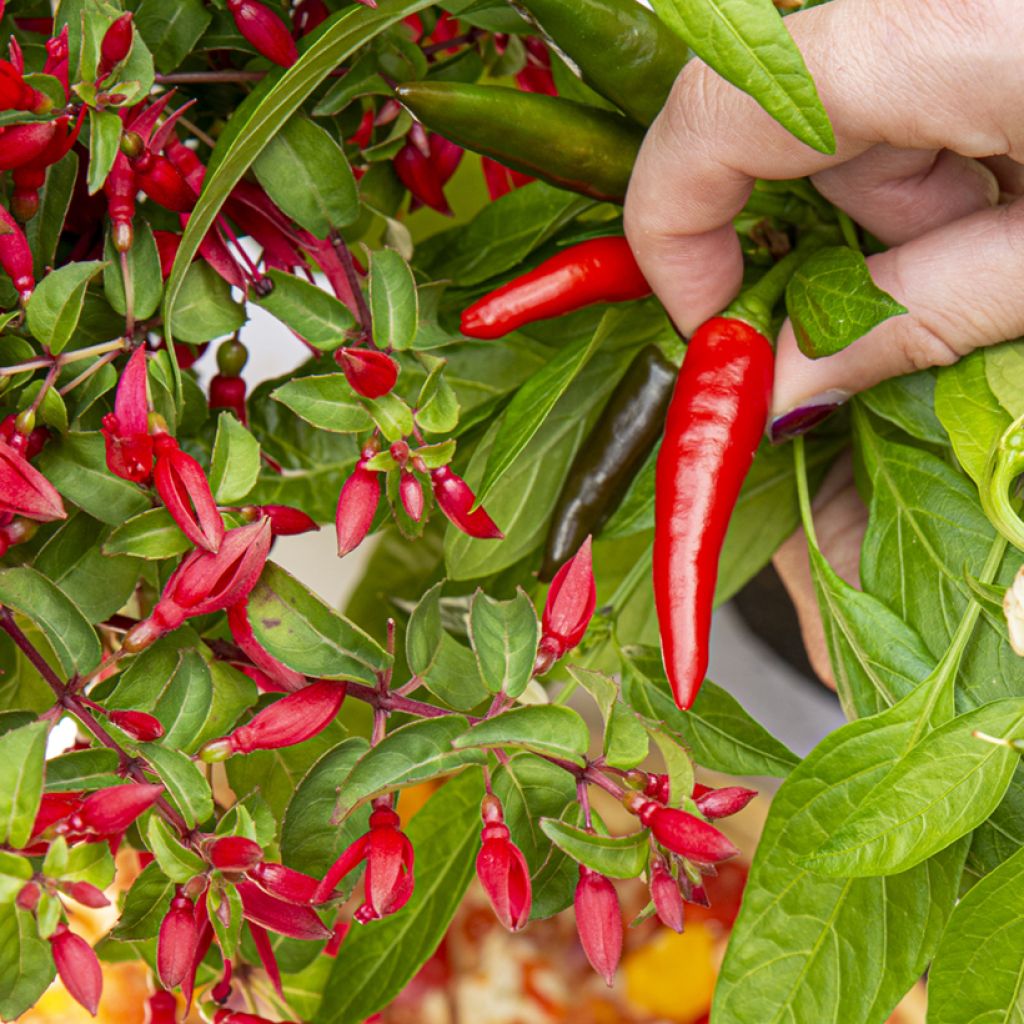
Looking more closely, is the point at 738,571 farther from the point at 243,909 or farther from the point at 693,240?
the point at 243,909

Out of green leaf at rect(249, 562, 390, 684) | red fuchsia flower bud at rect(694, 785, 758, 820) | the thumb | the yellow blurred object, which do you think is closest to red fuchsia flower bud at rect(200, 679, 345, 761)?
green leaf at rect(249, 562, 390, 684)

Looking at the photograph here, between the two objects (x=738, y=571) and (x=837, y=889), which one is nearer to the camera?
(x=837, y=889)

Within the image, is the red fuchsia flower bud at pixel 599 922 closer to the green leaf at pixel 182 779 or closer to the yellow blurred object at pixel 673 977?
the green leaf at pixel 182 779

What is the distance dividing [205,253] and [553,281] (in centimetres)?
13

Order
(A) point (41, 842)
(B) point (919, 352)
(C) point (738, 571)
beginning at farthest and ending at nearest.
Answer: (C) point (738, 571) → (B) point (919, 352) → (A) point (41, 842)

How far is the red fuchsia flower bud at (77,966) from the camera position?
1.01 feet

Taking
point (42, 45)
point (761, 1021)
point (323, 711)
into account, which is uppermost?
point (42, 45)

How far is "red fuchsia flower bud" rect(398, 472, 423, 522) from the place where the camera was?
36cm

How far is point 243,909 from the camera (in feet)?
1.13

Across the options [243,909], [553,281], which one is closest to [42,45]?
[553,281]

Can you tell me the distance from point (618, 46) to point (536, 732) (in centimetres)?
24

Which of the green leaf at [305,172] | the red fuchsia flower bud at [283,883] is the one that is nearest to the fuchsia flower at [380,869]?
the red fuchsia flower bud at [283,883]

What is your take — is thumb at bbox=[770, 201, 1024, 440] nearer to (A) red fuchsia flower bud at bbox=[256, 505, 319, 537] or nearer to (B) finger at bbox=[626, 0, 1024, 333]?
(B) finger at bbox=[626, 0, 1024, 333]

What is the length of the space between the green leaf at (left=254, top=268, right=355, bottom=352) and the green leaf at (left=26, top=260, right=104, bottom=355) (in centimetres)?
6
